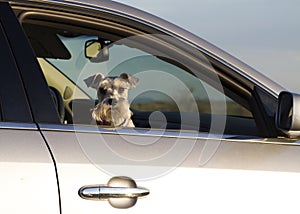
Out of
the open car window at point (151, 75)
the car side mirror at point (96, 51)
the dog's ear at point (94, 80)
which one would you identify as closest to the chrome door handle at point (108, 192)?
the open car window at point (151, 75)

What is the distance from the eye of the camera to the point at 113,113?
3.73 meters

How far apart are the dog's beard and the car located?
62mm

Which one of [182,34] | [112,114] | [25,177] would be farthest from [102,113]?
[25,177]

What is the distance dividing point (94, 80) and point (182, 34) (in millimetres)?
724

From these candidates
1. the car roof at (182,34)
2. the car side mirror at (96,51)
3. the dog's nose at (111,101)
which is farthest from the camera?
the dog's nose at (111,101)

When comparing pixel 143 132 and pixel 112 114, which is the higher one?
pixel 112 114

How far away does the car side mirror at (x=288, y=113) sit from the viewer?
3207mm

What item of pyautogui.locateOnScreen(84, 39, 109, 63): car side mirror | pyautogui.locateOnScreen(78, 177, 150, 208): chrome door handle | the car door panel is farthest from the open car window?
pyautogui.locateOnScreen(78, 177, 150, 208): chrome door handle

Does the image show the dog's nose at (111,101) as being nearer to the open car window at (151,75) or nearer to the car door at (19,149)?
the open car window at (151,75)

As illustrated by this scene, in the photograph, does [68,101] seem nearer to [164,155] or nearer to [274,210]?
[164,155]

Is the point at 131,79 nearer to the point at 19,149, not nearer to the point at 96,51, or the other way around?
the point at 96,51

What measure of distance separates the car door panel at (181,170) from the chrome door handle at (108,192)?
0.06 feet

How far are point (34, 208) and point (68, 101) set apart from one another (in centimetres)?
119

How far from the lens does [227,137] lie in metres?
3.37
